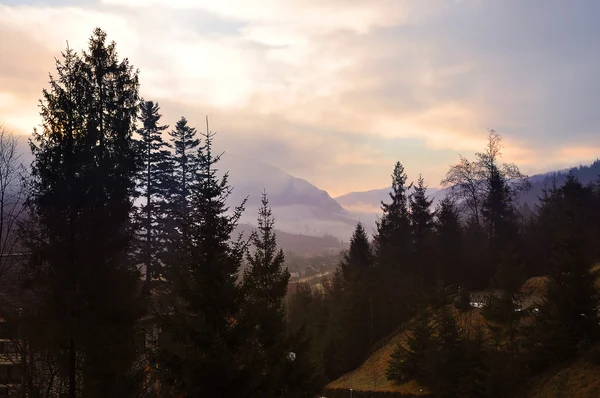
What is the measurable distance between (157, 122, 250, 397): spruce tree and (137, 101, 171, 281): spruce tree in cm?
1229

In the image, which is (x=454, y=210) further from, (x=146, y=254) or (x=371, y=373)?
(x=146, y=254)

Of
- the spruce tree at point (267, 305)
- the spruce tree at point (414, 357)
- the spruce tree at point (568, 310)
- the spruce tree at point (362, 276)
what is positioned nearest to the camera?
the spruce tree at point (267, 305)

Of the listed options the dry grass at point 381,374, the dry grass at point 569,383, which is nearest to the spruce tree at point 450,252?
the dry grass at point 381,374

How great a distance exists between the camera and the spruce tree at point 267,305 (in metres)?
11.0

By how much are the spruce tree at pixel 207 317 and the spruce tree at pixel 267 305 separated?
448mm

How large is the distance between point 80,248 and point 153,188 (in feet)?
43.7

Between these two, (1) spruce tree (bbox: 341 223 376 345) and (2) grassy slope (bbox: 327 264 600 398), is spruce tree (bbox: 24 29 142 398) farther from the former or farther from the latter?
(1) spruce tree (bbox: 341 223 376 345)

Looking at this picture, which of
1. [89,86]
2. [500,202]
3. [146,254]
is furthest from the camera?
[500,202]

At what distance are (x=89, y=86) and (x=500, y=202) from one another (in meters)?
35.8

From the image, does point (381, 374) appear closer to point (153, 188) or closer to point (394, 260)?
point (394, 260)

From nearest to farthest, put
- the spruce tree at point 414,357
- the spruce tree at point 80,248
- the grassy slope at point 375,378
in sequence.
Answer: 1. the spruce tree at point 80,248
2. the spruce tree at point 414,357
3. the grassy slope at point 375,378

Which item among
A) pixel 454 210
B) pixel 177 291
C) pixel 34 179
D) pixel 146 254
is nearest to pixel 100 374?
pixel 177 291

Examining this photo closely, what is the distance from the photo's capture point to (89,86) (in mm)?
14078

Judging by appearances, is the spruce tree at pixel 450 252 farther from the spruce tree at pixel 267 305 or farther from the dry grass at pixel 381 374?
the spruce tree at pixel 267 305
